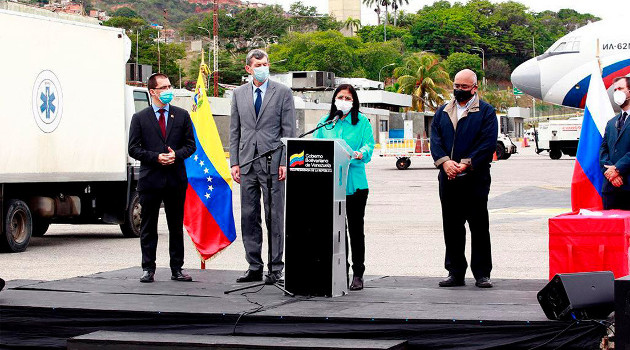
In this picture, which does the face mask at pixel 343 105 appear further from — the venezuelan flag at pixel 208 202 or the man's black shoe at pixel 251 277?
the venezuelan flag at pixel 208 202

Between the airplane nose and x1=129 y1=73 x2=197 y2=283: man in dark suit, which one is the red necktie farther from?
the airplane nose

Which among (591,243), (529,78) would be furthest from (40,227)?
(529,78)

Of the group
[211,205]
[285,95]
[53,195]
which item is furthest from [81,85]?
[285,95]

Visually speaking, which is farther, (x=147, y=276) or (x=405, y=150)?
(x=405, y=150)

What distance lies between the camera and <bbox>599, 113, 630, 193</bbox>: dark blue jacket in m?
10.1

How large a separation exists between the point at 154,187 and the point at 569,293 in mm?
4515

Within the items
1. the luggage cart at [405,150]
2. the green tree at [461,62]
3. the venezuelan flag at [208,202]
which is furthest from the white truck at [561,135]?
the green tree at [461,62]

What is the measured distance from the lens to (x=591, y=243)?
9.22 m

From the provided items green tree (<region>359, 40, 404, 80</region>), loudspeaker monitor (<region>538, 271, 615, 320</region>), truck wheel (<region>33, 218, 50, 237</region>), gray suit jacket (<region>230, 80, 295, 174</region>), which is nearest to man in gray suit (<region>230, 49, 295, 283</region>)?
gray suit jacket (<region>230, 80, 295, 174</region>)

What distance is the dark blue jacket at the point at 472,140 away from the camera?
9656 mm

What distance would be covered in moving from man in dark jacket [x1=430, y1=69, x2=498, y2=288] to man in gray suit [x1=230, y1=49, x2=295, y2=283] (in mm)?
1504

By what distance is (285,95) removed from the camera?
34.0 feet

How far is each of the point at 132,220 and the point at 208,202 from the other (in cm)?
687

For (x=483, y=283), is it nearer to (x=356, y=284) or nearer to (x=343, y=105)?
(x=356, y=284)
